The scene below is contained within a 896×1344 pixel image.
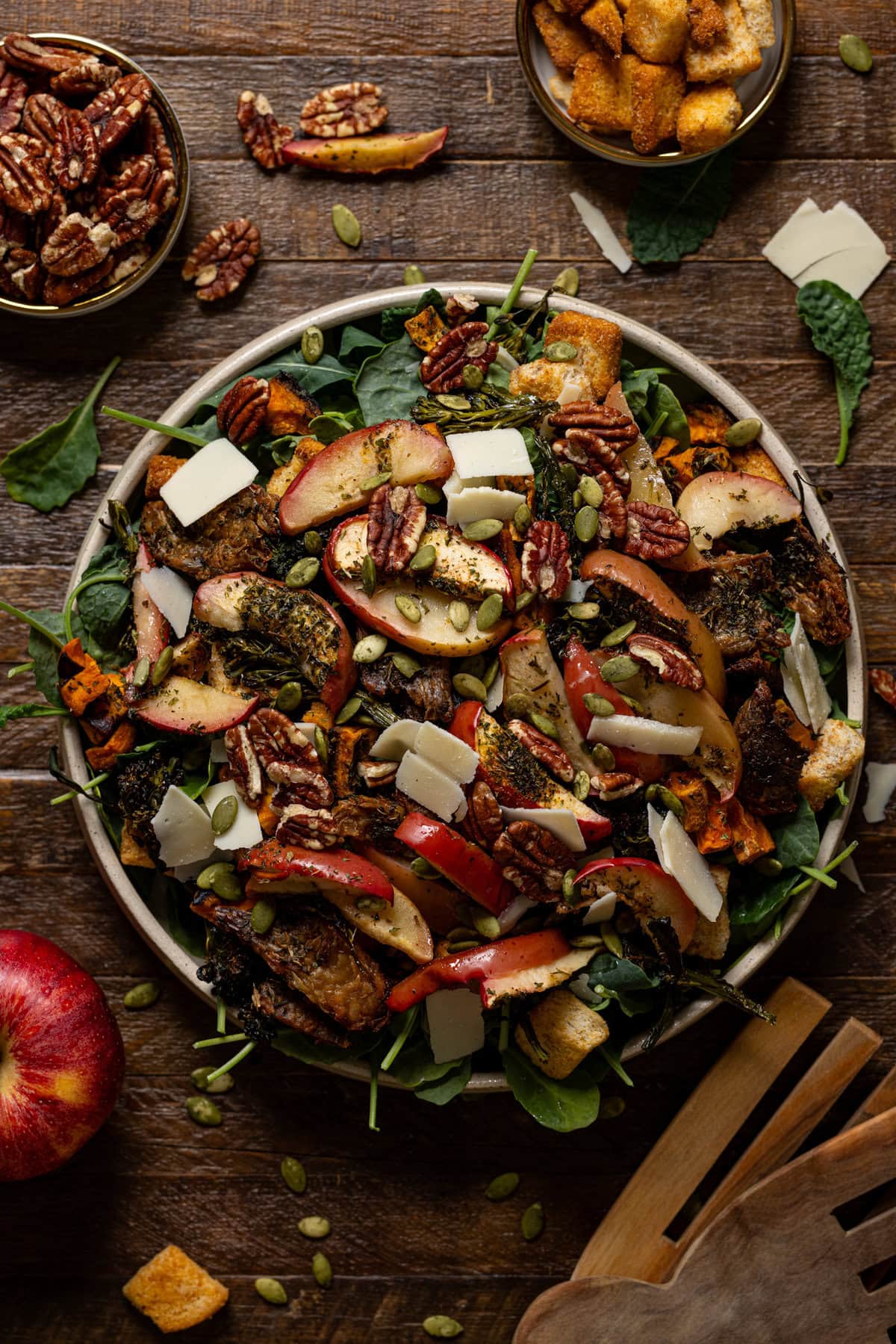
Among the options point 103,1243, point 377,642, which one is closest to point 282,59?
point 377,642

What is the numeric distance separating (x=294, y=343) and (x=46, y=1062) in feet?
4.73

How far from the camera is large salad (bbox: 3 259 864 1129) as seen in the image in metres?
1.84

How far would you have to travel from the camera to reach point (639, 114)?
2162 millimetres

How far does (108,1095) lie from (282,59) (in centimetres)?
213

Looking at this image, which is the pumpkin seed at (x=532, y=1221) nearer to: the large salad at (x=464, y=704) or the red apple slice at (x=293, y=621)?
the large salad at (x=464, y=704)

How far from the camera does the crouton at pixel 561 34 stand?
2203 millimetres

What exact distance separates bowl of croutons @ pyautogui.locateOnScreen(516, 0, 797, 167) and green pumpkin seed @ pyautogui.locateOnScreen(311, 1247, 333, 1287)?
466 millimetres

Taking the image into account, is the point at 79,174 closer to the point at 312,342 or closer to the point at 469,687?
the point at 312,342

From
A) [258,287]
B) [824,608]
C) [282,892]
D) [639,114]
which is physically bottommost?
[282,892]

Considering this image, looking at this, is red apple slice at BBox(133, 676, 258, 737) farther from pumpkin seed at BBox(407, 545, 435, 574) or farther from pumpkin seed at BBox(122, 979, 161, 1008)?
pumpkin seed at BBox(122, 979, 161, 1008)

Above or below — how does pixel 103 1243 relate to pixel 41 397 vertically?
below

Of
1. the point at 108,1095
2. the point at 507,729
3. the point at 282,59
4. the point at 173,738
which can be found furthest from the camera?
the point at 282,59

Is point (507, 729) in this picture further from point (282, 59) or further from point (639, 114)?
point (282, 59)

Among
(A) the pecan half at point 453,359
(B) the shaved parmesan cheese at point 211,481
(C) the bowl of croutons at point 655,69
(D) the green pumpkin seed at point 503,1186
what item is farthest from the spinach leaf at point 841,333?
(D) the green pumpkin seed at point 503,1186
